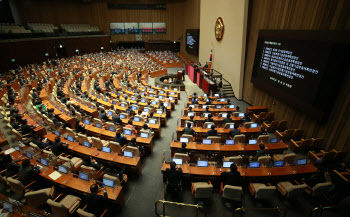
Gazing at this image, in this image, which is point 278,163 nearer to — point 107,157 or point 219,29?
point 107,157

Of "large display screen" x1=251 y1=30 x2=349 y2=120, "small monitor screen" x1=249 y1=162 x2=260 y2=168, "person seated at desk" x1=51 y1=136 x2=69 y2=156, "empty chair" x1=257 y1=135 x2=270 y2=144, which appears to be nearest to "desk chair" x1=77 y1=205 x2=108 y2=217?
"person seated at desk" x1=51 y1=136 x2=69 y2=156

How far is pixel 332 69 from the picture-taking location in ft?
25.0

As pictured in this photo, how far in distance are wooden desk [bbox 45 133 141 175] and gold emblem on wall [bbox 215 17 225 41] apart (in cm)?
1518

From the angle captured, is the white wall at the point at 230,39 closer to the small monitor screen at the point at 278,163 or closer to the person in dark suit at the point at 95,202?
the small monitor screen at the point at 278,163

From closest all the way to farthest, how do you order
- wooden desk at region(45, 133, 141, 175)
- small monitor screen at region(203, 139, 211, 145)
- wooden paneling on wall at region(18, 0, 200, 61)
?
wooden desk at region(45, 133, 141, 175) < small monitor screen at region(203, 139, 211, 145) < wooden paneling on wall at region(18, 0, 200, 61)

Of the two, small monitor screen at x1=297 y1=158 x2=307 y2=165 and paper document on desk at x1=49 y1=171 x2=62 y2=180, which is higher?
paper document on desk at x1=49 y1=171 x2=62 y2=180

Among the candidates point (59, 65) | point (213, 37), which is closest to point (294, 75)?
point (213, 37)

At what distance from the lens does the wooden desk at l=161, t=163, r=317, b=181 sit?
20.6 ft

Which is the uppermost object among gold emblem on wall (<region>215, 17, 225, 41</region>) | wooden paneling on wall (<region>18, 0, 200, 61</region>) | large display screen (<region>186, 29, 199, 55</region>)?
wooden paneling on wall (<region>18, 0, 200, 61</region>)

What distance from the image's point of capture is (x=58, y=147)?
736 cm

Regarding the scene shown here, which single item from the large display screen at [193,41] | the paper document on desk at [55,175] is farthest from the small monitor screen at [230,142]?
the large display screen at [193,41]

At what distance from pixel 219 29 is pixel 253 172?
1550cm

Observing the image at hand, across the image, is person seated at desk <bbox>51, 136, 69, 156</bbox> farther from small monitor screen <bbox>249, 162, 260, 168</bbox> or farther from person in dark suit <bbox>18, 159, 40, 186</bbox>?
small monitor screen <bbox>249, 162, 260, 168</bbox>

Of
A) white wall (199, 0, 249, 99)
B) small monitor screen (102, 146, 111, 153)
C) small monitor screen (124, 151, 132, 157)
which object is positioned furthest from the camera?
white wall (199, 0, 249, 99)
